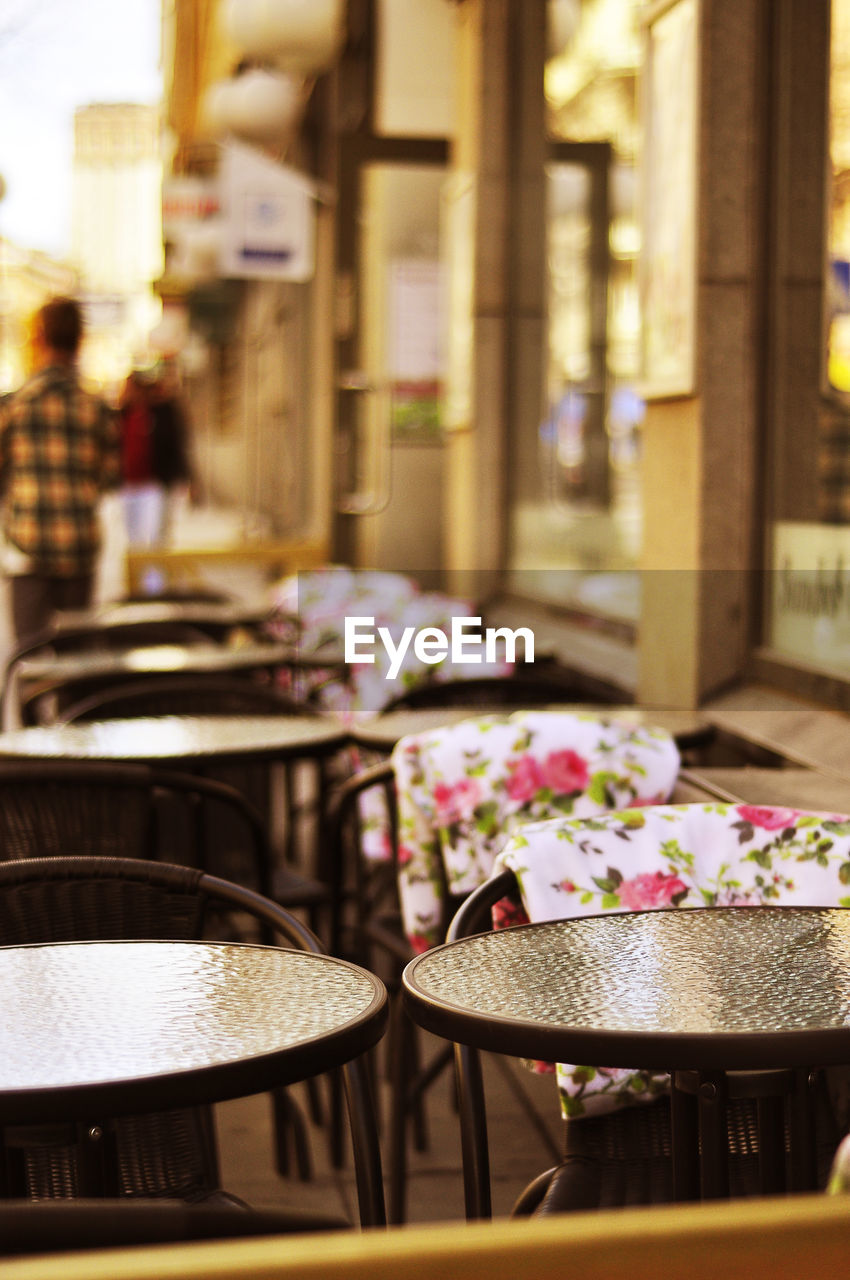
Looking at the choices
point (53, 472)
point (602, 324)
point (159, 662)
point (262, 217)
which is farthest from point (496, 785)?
point (262, 217)

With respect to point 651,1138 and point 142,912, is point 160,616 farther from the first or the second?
point 651,1138

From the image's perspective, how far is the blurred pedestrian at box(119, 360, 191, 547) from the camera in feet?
44.7

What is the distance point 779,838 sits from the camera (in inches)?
92.4

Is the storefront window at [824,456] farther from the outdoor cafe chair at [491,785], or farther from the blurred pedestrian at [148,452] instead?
the blurred pedestrian at [148,452]

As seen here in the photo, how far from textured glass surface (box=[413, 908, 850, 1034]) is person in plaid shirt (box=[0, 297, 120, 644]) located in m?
5.12

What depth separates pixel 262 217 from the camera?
1019 centimetres

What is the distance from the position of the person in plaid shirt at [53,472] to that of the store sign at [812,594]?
3.57 meters

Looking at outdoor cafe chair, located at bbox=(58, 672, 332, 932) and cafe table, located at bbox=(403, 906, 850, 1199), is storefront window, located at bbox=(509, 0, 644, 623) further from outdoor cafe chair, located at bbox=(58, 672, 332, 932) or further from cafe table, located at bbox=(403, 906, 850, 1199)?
cafe table, located at bbox=(403, 906, 850, 1199)

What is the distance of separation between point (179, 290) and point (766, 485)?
20.1 m

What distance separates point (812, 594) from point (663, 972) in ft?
7.43

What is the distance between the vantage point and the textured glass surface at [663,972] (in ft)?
5.59

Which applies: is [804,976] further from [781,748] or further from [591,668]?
[591,668]

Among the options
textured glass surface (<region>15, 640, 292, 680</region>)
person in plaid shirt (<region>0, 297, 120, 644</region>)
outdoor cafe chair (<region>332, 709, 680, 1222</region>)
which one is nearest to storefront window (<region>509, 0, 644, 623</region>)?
textured glass surface (<region>15, 640, 292, 680</region>)

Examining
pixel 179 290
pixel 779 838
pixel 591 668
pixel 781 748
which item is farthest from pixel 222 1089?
pixel 179 290
